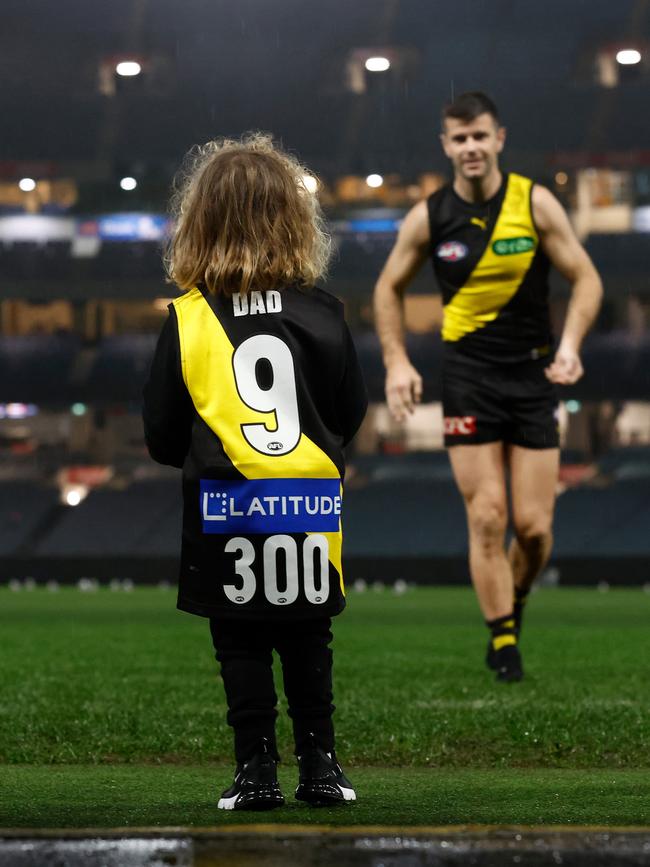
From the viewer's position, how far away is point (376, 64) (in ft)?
114

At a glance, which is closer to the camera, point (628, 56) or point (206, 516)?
point (206, 516)

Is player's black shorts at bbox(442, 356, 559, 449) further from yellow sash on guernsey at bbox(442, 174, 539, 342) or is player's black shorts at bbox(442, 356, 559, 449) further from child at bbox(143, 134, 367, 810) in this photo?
child at bbox(143, 134, 367, 810)

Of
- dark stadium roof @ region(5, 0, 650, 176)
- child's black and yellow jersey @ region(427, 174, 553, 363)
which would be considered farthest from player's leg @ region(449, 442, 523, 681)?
dark stadium roof @ region(5, 0, 650, 176)

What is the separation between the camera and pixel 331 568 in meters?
3.20

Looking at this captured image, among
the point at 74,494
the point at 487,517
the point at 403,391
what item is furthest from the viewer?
the point at 74,494

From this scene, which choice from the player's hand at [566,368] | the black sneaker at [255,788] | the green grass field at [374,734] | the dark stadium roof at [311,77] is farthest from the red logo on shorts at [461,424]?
the dark stadium roof at [311,77]

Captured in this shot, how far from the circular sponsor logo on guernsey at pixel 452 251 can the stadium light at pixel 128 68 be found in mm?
30240

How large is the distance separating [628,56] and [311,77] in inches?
299

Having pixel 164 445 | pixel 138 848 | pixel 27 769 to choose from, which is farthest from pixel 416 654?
pixel 138 848

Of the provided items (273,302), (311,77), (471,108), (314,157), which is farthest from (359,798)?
(311,77)

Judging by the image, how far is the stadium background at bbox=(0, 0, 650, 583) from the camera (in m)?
34.4

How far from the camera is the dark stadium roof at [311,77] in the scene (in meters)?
34.5

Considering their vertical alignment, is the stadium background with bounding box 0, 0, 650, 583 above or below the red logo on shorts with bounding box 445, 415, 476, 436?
above

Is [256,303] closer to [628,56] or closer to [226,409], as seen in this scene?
[226,409]
